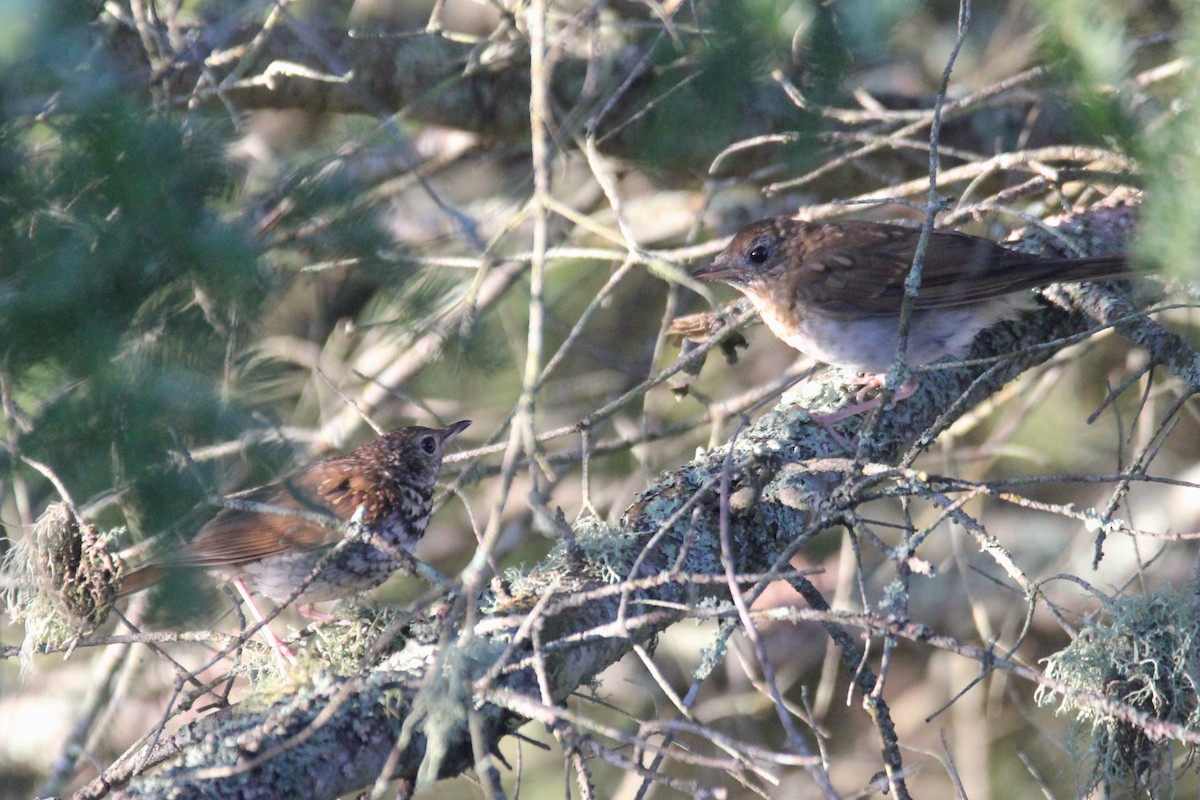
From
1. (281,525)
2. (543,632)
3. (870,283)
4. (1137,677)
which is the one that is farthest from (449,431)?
(1137,677)

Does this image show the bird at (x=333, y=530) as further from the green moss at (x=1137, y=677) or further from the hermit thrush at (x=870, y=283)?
the green moss at (x=1137, y=677)

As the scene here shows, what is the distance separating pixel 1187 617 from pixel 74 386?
2.67m

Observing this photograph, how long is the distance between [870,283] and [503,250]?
1.90m

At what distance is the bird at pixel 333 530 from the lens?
3898mm

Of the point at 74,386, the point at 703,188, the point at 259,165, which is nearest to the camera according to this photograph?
the point at 74,386

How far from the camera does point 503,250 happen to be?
18.5 ft

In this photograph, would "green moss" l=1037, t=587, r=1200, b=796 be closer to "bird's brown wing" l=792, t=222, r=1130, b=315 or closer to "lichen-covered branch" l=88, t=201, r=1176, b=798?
"lichen-covered branch" l=88, t=201, r=1176, b=798

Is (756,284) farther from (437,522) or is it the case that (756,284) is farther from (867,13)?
(437,522)

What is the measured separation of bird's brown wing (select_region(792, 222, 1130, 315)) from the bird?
1683mm

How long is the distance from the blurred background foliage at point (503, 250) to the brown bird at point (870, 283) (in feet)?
0.96

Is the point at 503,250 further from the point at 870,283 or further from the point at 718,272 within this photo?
the point at 870,283

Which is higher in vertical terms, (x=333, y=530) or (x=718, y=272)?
(x=718, y=272)

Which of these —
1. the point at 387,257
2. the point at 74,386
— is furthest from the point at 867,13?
the point at 74,386

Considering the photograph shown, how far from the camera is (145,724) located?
5988mm
